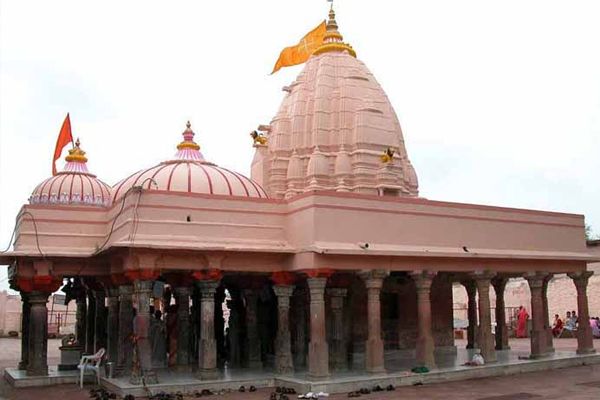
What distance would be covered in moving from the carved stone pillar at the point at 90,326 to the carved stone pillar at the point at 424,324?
10.1 meters

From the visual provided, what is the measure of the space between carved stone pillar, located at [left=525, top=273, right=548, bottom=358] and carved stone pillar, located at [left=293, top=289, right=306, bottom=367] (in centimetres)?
656

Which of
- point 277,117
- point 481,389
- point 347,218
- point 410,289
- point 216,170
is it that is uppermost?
point 277,117

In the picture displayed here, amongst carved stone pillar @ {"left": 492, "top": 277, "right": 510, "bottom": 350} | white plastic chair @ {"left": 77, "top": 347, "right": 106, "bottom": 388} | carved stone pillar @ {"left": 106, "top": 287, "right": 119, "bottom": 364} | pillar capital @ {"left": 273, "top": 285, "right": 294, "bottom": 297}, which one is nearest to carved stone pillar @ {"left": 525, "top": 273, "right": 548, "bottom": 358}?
carved stone pillar @ {"left": 492, "top": 277, "right": 510, "bottom": 350}

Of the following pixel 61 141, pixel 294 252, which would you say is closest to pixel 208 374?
pixel 294 252

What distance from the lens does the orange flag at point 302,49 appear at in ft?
82.1

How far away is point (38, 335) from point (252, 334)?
18.0ft

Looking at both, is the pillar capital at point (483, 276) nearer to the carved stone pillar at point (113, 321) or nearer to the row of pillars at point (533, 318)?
the row of pillars at point (533, 318)

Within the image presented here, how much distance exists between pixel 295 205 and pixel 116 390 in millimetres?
5902

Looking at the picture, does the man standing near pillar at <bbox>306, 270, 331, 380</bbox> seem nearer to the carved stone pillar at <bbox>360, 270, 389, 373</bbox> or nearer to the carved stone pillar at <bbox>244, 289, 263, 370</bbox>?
the carved stone pillar at <bbox>360, 270, 389, 373</bbox>

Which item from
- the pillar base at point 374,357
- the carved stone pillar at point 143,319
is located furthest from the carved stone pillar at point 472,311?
the carved stone pillar at point 143,319

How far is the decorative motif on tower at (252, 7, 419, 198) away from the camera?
2088 centimetres

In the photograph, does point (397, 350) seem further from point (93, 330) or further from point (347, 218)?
point (93, 330)

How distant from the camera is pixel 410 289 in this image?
20562 millimetres

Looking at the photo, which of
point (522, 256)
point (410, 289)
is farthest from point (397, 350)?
point (522, 256)
